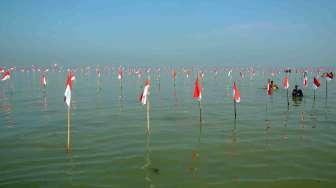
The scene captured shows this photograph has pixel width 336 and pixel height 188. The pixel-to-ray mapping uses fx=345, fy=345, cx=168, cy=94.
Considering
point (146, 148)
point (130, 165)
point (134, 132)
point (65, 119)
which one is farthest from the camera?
point (65, 119)

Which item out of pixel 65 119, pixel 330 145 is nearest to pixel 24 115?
pixel 65 119

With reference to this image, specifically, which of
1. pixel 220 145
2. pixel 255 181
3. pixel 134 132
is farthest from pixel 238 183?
pixel 134 132

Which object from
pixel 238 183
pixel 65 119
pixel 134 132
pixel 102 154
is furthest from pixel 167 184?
pixel 65 119

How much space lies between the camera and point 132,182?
13102 mm

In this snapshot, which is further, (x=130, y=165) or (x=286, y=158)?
(x=286, y=158)

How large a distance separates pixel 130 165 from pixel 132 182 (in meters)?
2.02

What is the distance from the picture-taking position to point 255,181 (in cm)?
1329

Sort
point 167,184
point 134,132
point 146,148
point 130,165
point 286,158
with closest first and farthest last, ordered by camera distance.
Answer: point 167,184
point 130,165
point 286,158
point 146,148
point 134,132

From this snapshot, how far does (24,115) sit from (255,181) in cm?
2169

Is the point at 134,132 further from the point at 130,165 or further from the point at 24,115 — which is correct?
the point at 24,115

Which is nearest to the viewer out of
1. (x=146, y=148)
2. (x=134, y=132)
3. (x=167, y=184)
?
(x=167, y=184)

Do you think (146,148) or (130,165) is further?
(146,148)

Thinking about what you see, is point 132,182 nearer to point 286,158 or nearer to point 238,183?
point 238,183

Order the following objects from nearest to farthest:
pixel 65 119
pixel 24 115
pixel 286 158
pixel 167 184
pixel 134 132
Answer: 1. pixel 167 184
2. pixel 286 158
3. pixel 134 132
4. pixel 65 119
5. pixel 24 115
